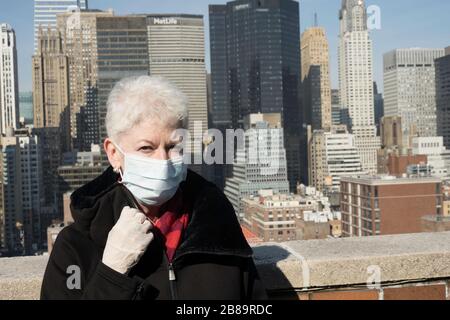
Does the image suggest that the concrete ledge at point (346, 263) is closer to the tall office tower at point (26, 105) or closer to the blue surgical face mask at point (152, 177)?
the blue surgical face mask at point (152, 177)

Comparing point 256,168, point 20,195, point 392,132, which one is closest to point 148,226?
point 20,195

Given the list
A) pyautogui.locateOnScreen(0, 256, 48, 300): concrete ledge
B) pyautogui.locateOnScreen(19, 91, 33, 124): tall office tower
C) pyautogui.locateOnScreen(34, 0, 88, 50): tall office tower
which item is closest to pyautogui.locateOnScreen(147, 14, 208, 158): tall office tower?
pyautogui.locateOnScreen(34, 0, 88, 50): tall office tower

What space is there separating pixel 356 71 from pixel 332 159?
201 ft

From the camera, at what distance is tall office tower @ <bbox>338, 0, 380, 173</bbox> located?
150 metres

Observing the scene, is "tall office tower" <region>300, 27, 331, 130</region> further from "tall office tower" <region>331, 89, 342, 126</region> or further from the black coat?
the black coat

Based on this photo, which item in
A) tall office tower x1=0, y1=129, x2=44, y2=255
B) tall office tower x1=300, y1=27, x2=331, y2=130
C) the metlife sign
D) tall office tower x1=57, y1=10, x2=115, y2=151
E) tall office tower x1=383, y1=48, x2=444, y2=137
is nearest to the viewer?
tall office tower x1=0, y1=129, x2=44, y2=255

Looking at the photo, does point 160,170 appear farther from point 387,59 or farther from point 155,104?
point 387,59

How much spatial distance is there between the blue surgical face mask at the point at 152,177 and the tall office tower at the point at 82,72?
12046 cm

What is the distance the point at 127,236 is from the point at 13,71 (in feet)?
442

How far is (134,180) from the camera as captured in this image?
200 centimetres

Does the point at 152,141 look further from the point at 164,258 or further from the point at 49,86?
the point at 49,86

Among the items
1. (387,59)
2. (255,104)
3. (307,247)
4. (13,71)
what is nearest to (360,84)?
(387,59)

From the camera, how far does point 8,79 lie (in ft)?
414

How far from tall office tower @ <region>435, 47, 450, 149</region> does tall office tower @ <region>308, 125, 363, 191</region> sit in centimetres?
3455
